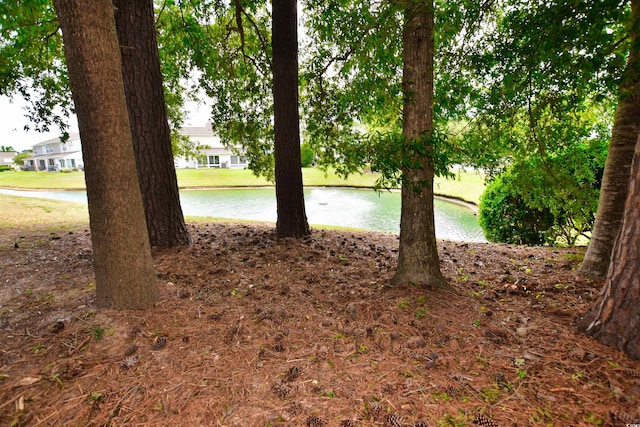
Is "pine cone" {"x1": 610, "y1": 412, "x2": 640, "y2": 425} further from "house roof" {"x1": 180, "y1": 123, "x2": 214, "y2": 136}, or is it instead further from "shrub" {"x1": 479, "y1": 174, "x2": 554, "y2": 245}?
"house roof" {"x1": 180, "y1": 123, "x2": 214, "y2": 136}

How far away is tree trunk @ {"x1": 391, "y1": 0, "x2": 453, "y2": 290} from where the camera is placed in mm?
2381

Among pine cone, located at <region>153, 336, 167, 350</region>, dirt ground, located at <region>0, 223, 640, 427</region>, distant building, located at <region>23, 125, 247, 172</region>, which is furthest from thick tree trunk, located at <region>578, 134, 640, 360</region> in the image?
distant building, located at <region>23, 125, 247, 172</region>

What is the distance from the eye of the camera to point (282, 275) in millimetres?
3377

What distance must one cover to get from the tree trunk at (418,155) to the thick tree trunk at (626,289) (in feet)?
3.71

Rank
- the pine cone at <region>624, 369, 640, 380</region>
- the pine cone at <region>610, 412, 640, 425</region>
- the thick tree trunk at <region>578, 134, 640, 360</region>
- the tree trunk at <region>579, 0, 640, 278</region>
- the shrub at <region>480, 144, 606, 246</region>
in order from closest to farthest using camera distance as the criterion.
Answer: the pine cone at <region>610, 412, 640, 425</region>, the pine cone at <region>624, 369, 640, 380</region>, the thick tree trunk at <region>578, 134, 640, 360</region>, the tree trunk at <region>579, 0, 640, 278</region>, the shrub at <region>480, 144, 606, 246</region>

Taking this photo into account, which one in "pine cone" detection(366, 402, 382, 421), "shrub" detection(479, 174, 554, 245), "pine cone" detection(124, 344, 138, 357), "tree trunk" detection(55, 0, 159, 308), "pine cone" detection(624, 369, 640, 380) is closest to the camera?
"pine cone" detection(366, 402, 382, 421)

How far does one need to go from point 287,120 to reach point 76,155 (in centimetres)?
5176

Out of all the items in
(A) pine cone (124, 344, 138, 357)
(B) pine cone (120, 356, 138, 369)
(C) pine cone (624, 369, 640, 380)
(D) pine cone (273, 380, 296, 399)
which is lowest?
(D) pine cone (273, 380, 296, 399)

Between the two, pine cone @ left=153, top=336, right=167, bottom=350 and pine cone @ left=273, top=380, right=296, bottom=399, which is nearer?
pine cone @ left=273, top=380, right=296, bottom=399

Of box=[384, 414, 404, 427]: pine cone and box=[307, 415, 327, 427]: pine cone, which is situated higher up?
box=[384, 414, 404, 427]: pine cone

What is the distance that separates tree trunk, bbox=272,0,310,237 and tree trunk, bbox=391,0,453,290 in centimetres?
250

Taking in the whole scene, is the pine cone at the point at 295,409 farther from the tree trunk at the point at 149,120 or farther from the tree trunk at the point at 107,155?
the tree trunk at the point at 149,120

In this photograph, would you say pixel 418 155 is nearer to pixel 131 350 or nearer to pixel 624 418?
pixel 624 418

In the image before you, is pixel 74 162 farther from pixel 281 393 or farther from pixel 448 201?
pixel 281 393
